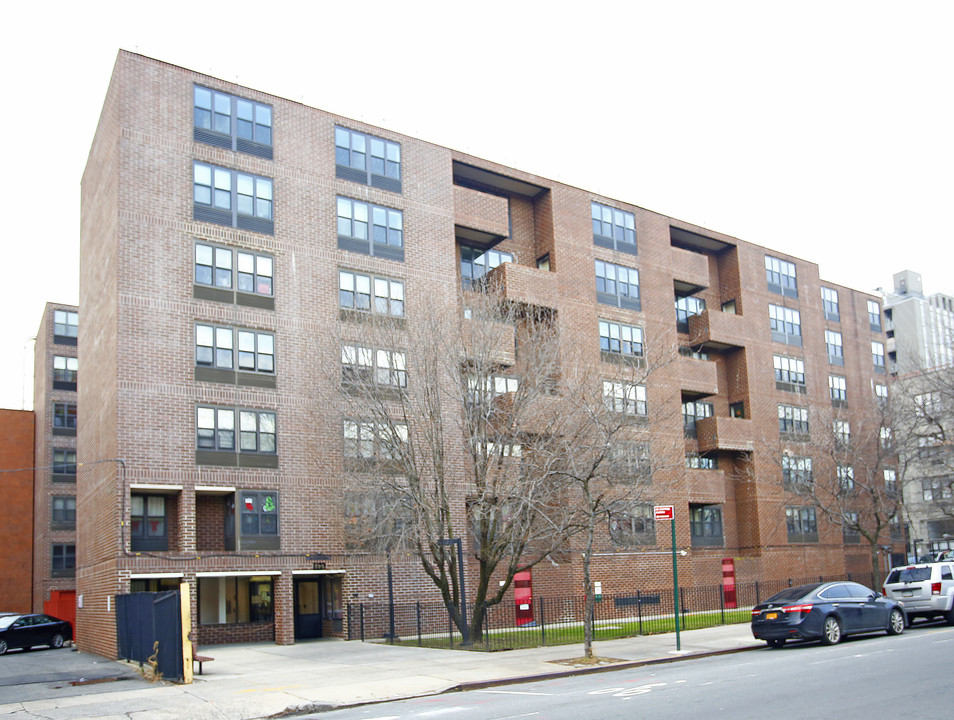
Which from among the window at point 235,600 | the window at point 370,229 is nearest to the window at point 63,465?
the window at point 235,600

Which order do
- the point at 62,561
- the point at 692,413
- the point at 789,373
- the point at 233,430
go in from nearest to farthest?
the point at 233,430, the point at 692,413, the point at 789,373, the point at 62,561

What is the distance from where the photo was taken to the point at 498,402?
2605 cm

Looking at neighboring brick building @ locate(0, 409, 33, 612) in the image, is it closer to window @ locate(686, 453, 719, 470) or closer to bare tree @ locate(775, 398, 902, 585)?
window @ locate(686, 453, 719, 470)

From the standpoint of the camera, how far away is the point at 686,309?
4725 cm

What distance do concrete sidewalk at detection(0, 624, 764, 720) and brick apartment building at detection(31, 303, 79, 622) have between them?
2849 cm

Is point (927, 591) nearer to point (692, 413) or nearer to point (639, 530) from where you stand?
point (639, 530)

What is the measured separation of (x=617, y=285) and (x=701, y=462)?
10096 millimetres

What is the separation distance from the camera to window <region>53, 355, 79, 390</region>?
5375 centimetres

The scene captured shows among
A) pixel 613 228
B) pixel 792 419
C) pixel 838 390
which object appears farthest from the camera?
pixel 838 390

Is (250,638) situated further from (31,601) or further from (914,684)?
(31,601)

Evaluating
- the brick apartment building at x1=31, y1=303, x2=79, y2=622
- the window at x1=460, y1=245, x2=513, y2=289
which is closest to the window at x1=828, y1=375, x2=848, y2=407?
the window at x1=460, y1=245, x2=513, y2=289

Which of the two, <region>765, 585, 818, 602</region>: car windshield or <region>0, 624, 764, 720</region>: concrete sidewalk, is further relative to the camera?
<region>765, 585, 818, 602</region>: car windshield

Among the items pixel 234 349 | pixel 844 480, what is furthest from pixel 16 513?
pixel 844 480

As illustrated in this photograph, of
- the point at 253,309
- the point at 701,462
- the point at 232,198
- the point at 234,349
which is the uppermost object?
the point at 232,198
